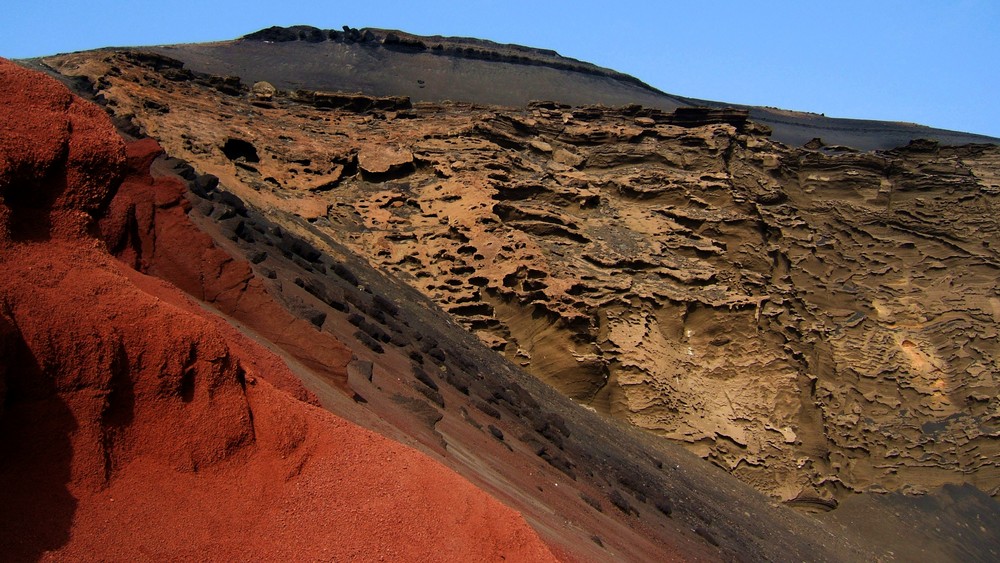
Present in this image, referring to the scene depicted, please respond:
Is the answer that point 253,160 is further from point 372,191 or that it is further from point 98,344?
point 98,344

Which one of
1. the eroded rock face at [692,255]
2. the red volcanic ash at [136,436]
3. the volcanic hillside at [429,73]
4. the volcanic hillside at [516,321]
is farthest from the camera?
the volcanic hillside at [429,73]

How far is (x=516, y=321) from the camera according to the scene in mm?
18719

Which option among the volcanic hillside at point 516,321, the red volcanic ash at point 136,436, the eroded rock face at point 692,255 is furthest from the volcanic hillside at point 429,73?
the red volcanic ash at point 136,436

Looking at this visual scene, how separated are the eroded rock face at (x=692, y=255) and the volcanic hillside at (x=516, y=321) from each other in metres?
0.08

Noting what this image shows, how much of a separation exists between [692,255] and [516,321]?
18.8 feet

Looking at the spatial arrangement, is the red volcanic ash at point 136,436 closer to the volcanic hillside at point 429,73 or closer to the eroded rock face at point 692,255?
the eroded rock face at point 692,255

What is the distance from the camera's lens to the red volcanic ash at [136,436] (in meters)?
3.80

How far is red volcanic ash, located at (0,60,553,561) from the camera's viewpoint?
150 inches

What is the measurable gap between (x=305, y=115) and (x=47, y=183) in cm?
1968

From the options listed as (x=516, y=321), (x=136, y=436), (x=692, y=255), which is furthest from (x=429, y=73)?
(x=136, y=436)

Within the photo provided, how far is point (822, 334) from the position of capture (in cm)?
2428

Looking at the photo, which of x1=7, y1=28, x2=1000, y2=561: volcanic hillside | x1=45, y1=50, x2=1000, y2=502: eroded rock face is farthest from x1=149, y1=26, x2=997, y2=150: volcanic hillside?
x1=45, y1=50, x2=1000, y2=502: eroded rock face

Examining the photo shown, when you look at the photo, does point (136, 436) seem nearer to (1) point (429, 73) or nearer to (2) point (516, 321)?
(2) point (516, 321)

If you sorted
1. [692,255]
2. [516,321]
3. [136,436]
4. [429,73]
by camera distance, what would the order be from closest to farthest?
[136,436] → [516,321] → [692,255] → [429,73]
